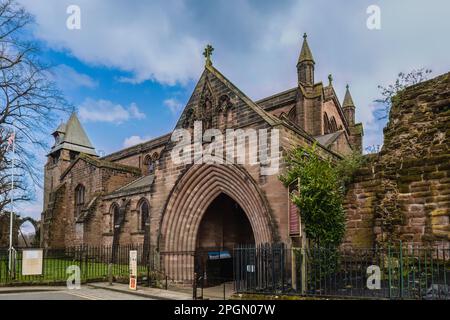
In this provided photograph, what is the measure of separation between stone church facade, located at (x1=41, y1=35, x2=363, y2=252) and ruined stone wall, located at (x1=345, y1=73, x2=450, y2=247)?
2292mm

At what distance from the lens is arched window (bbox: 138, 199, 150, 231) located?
86.9 ft

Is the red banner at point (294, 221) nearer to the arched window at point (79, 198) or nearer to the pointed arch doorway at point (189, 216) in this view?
the pointed arch doorway at point (189, 216)

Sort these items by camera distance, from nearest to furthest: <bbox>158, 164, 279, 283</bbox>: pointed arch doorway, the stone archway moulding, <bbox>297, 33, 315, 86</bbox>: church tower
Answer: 1. the stone archway moulding
2. <bbox>158, 164, 279, 283</bbox>: pointed arch doorway
3. <bbox>297, 33, 315, 86</bbox>: church tower

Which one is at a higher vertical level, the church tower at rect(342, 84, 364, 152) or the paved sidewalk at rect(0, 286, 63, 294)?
the church tower at rect(342, 84, 364, 152)

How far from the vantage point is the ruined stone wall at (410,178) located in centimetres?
991

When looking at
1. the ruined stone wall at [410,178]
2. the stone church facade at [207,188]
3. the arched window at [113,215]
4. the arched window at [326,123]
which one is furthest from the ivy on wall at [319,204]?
the arched window at [113,215]

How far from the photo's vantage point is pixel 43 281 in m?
15.7

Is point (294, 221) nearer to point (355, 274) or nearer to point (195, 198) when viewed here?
point (355, 274)

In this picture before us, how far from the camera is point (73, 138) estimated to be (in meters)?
47.3

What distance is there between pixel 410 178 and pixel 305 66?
19.6 m

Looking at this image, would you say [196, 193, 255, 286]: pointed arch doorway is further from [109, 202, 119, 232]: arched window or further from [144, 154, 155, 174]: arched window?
[144, 154, 155, 174]: arched window

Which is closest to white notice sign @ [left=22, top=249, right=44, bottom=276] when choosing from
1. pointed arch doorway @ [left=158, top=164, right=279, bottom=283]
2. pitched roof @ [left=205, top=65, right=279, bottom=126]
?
pointed arch doorway @ [left=158, top=164, right=279, bottom=283]

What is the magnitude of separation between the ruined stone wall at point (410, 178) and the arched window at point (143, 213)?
55.9 feet
